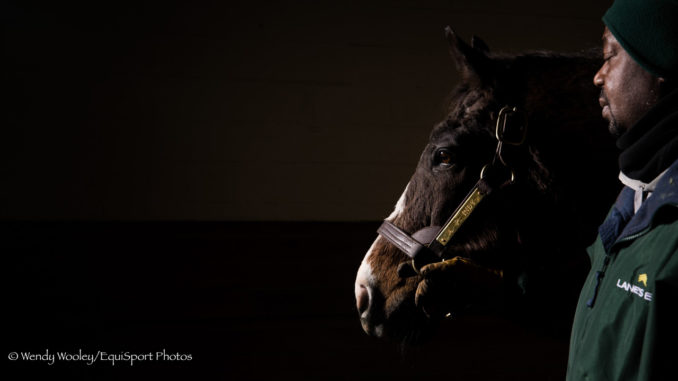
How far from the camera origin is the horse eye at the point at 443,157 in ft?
4.32

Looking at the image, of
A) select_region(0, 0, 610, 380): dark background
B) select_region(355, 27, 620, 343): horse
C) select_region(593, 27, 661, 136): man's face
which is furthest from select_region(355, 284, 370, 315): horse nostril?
select_region(0, 0, 610, 380): dark background

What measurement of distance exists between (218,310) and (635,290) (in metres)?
2.19

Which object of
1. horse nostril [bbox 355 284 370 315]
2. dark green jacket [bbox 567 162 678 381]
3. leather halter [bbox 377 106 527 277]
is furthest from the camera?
horse nostril [bbox 355 284 370 315]

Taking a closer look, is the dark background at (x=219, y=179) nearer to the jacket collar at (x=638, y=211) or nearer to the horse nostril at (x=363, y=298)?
the horse nostril at (x=363, y=298)

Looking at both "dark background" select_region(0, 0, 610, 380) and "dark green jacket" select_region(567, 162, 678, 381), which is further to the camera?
"dark background" select_region(0, 0, 610, 380)

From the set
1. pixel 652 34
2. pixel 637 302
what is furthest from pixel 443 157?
pixel 637 302

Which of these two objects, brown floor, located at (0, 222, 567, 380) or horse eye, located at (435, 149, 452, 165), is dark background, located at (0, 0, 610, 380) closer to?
brown floor, located at (0, 222, 567, 380)

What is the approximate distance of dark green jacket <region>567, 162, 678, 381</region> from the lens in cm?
60

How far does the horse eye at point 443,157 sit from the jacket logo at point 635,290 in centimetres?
65

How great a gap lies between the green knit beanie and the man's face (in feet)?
0.12

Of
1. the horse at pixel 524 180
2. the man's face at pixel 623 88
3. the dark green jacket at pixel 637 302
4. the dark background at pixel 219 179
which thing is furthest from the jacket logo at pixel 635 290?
the dark background at pixel 219 179

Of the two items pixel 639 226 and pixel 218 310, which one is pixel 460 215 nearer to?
pixel 639 226

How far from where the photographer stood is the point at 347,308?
2652 millimetres

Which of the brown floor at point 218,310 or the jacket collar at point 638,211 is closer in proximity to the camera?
the jacket collar at point 638,211
